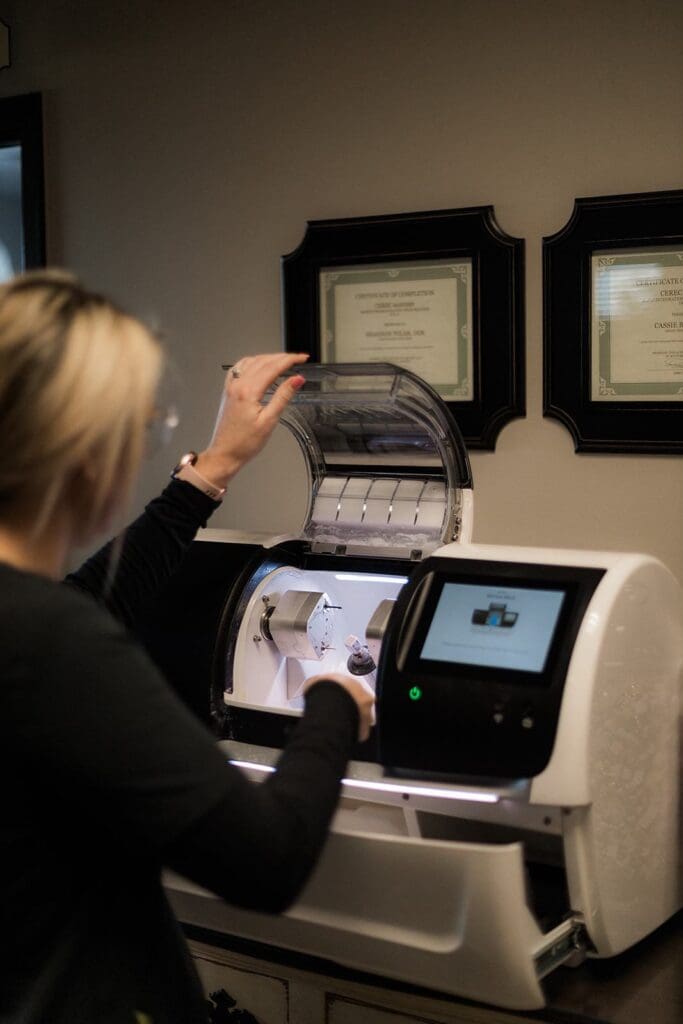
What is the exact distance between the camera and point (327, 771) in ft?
3.20

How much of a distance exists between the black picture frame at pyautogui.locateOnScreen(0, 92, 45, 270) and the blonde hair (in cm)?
178

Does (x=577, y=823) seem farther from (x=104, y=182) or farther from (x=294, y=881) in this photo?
(x=104, y=182)

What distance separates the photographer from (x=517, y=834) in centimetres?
147

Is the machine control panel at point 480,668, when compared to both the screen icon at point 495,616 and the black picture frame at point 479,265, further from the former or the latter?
the black picture frame at point 479,265

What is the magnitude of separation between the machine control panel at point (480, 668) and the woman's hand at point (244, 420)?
309mm

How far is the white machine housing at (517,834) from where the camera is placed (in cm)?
126

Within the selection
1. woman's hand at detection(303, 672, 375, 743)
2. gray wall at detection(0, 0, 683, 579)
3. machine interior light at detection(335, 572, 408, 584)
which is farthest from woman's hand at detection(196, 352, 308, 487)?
gray wall at detection(0, 0, 683, 579)

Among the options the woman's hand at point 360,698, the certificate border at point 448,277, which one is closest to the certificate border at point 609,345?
the certificate border at point 448,277

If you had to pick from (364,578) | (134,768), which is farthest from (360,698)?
(364,578)

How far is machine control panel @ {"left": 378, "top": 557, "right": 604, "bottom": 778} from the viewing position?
1288 millimetres

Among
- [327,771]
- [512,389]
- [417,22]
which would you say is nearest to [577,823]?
[327,771]

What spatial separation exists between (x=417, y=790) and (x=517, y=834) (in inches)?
7.5

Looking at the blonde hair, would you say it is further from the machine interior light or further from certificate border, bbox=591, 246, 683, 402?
certificate border, bbox=591, 246, 683, 402

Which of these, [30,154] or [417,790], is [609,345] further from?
[30,154]
